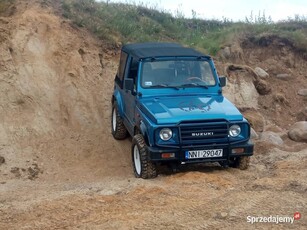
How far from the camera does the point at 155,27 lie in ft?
51.6

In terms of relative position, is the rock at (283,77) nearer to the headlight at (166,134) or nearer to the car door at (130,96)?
the car door at (130,96)

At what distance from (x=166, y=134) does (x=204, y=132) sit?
0.58m

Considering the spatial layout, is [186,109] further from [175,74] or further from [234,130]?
[175,74]

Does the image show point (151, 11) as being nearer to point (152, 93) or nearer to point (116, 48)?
point (116, 48)

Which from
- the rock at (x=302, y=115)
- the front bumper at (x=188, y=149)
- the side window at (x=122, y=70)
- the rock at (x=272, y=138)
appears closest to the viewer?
the front bumper at (x=188, y=149)

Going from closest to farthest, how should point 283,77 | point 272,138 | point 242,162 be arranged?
point 242,162 < point 272,138 < point 283,77

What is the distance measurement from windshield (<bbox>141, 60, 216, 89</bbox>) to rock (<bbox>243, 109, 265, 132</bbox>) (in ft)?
9.79

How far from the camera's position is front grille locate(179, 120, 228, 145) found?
24.7 ft

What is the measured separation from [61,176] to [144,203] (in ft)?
10.2

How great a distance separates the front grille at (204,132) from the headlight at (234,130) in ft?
0.41

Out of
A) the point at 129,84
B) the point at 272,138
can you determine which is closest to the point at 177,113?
the point at 129,84

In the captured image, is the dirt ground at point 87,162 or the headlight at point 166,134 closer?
the dirt ground at point 87,162

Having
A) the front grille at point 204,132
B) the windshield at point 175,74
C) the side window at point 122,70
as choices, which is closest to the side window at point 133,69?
the windshield at point 175,74

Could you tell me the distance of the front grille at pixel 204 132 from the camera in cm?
754
